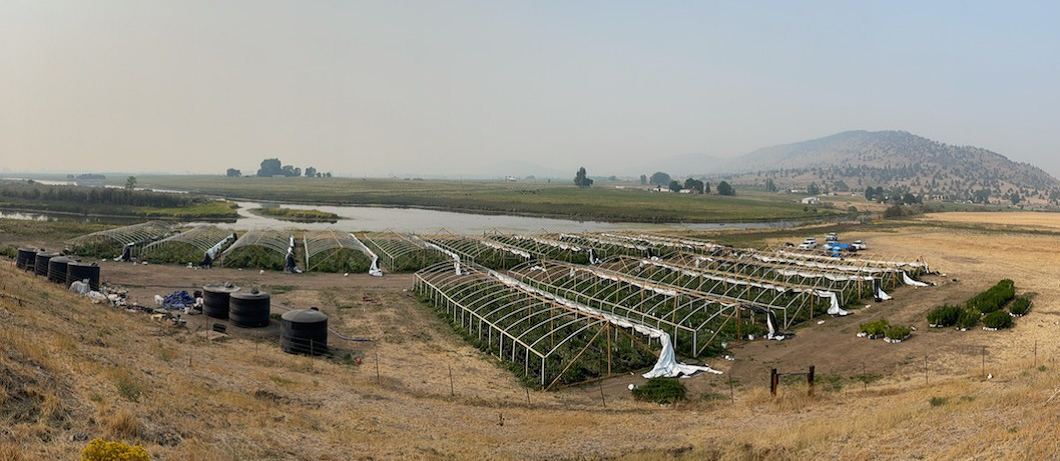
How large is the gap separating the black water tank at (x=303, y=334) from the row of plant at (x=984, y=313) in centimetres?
2158

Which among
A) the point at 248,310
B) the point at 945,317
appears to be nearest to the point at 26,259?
the point at 248,310

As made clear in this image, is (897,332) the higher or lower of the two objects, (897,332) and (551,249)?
the lower

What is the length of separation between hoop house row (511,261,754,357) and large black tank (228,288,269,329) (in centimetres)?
1114

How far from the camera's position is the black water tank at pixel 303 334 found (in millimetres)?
18531

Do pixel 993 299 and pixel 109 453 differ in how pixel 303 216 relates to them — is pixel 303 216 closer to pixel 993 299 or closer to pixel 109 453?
pixel 993 299

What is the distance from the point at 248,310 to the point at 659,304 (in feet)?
48.6

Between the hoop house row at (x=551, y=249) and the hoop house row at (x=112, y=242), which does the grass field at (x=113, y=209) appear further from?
the hoop house row at (x=551, y=249)

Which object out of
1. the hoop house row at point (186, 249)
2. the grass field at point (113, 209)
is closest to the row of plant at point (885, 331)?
the hoop house row at point (186, 249)

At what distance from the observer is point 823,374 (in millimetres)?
17453

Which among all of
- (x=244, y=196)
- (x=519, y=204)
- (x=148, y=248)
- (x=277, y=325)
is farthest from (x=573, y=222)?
(x=244, y=196)

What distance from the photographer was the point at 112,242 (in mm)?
36375

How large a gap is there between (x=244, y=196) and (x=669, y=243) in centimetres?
10535

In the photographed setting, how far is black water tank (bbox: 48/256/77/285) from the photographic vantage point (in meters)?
24.5

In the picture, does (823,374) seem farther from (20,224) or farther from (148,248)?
(20,224)
